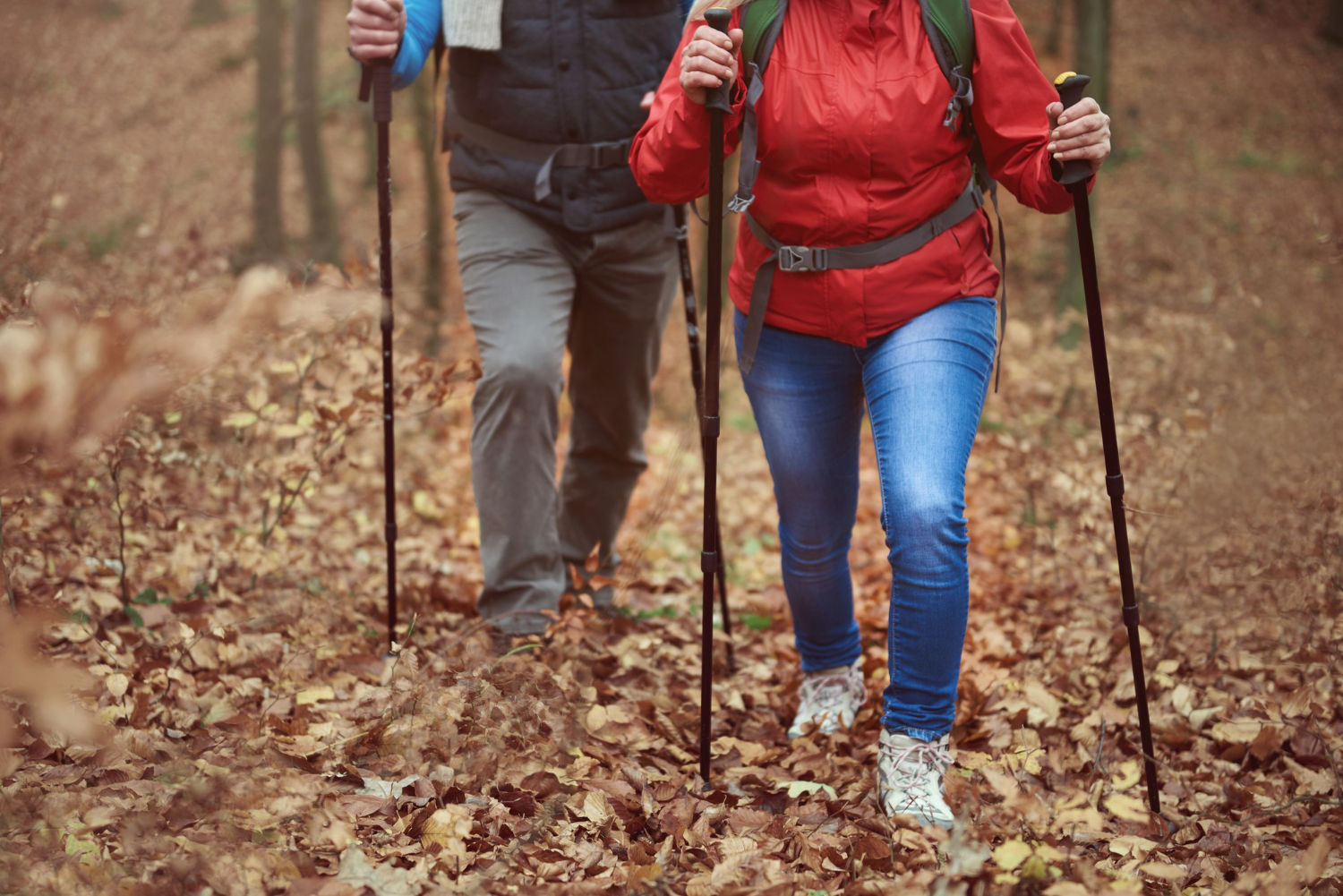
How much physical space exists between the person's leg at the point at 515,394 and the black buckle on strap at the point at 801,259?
1.02 meters

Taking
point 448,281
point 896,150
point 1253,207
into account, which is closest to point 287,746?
point 896,150

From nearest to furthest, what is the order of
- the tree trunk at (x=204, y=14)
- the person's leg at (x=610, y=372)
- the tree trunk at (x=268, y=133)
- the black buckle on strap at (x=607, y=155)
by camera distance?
the black buckle on strap at (x=607, y=155)
the person's leg at (x=610, y=372)
the tree trunk at (x=268, y=133)
the tree trunk at (x=204, y=14)

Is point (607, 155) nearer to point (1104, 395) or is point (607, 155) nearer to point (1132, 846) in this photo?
point (1104, 395)

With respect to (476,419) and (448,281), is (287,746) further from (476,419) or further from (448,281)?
(448,281)

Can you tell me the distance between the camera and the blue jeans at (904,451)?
8.63 ft

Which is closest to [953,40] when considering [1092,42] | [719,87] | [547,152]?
[719,87]

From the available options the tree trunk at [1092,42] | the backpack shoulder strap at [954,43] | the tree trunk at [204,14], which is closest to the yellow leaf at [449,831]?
the backpack shoulder strap at [954,43]

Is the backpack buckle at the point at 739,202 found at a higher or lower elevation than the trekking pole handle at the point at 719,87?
lower

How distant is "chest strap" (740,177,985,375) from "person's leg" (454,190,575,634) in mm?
900

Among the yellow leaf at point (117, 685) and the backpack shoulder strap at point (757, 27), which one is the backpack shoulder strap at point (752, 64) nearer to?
the backpack shoulder strap at point (757, 27)

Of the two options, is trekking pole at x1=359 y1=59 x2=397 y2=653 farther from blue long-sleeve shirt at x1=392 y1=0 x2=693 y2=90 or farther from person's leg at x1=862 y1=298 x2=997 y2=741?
person's leg at x1=862 y1=298 x2=997 y2=741

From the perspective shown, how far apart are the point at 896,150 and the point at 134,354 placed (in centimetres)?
189

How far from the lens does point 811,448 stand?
9.87 feet

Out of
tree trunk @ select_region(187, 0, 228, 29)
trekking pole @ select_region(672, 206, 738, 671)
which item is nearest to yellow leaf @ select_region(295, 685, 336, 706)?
trekking pole @ select_region(672, 206, 738, 671)
